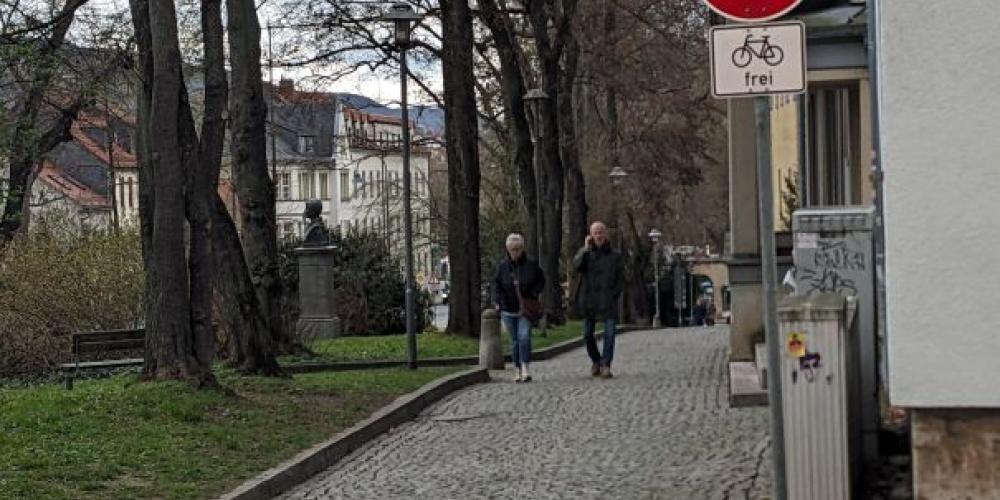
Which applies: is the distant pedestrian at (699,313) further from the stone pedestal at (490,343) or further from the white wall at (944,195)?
the white wall at (944,195)

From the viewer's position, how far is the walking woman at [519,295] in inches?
787

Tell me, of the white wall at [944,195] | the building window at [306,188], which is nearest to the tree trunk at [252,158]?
the white wall at [944,195]

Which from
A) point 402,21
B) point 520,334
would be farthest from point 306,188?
point 520,334

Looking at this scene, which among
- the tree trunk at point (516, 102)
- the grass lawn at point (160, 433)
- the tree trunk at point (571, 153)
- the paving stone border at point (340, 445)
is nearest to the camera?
the grass lawn at point (160, 433)

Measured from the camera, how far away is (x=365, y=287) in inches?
1582

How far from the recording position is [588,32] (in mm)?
42562

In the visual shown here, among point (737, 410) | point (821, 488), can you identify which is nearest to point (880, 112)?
point (821, 488)

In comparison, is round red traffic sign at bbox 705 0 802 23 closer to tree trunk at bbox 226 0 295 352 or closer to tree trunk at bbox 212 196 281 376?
tree trunk at bbox 212 196 281 376

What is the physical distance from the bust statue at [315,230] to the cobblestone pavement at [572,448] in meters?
16.7

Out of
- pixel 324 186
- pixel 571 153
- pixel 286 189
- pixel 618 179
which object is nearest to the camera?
pixel 571 153

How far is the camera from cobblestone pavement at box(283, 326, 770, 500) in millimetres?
11125

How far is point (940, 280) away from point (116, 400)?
822cm

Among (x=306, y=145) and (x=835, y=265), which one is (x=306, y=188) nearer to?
(x=306, y=145)

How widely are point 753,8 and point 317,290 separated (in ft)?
91.2
